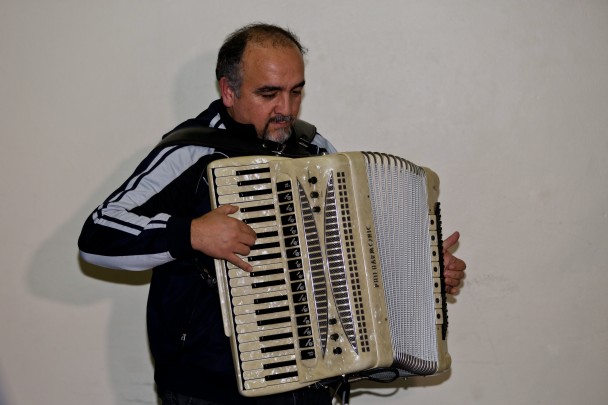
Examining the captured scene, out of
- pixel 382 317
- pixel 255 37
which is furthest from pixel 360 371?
pixel 255 37

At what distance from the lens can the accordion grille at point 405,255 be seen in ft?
7.22

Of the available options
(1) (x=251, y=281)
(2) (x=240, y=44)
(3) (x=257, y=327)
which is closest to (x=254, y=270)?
(1) (x=251, y=281)

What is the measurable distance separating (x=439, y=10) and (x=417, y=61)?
180 mm

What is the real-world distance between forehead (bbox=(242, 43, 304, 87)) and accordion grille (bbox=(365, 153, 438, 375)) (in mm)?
332

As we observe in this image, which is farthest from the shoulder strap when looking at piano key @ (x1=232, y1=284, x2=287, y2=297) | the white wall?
the white wall

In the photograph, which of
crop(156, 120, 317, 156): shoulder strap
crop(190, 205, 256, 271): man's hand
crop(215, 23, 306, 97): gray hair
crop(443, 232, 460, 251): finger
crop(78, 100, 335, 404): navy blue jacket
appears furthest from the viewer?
crop(443, 232, 460, 251): finger

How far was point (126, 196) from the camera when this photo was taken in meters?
2.20

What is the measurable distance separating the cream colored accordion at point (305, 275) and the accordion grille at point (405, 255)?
0.06 feet

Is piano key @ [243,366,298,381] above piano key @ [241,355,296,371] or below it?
below

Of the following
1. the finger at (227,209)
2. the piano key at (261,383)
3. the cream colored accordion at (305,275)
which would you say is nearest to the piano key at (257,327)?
the cream colored accordion at (305,275)

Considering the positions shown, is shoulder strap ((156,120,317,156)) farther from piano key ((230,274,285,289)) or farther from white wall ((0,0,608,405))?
white wall ((0,0,608,405))

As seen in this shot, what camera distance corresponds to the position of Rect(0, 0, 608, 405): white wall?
2861 millimetres

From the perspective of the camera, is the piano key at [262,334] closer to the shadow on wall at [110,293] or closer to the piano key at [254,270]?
the piano key at [254,270]

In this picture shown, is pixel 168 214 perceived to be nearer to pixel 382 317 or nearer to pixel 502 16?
pixel 382 317
